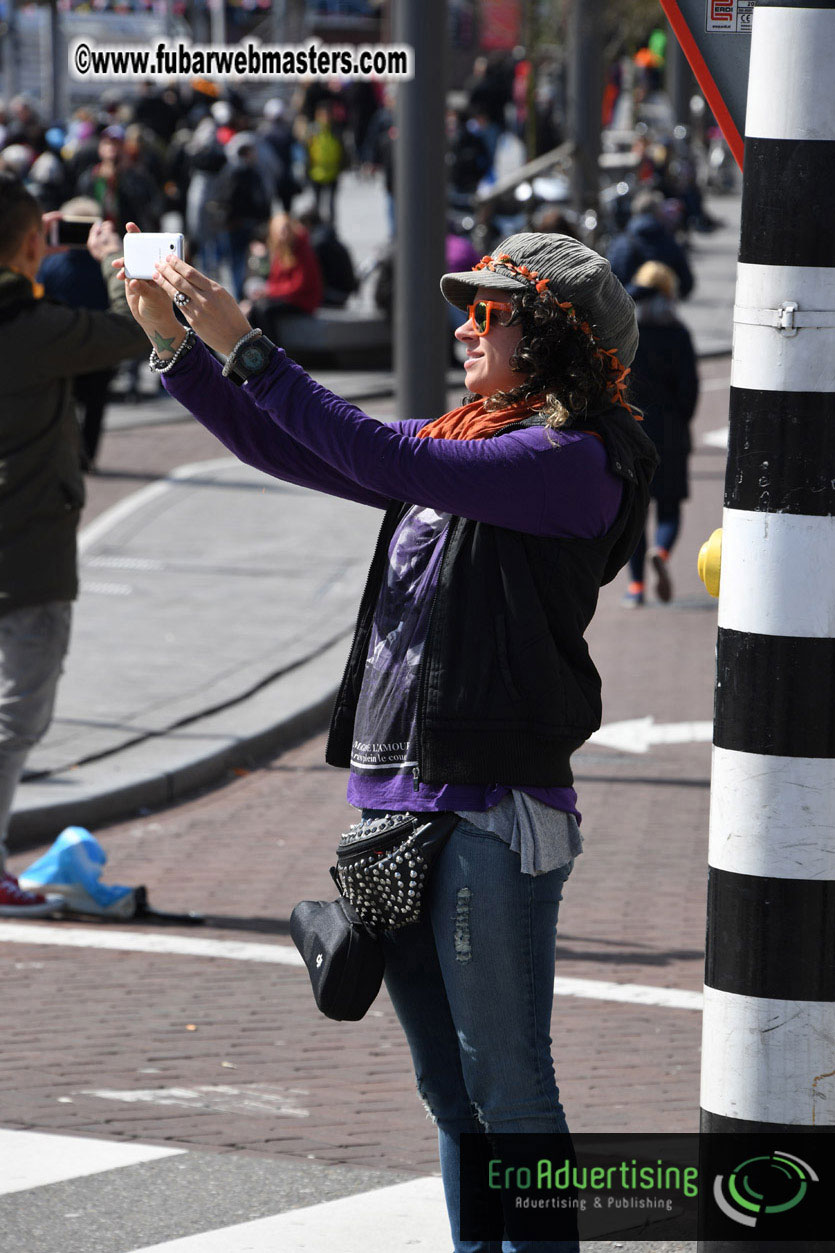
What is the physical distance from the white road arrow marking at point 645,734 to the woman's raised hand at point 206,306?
19.4ft

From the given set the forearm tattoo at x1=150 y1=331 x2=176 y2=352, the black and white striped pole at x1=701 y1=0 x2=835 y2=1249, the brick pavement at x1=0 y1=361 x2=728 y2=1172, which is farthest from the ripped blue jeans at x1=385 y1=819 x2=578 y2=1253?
the brick pavement at x1=0 y1=361 x2=728 y2=1172

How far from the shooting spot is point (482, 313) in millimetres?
3240

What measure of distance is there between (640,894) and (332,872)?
350cm

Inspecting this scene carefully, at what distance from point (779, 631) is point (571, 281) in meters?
0.65

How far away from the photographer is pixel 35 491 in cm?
607

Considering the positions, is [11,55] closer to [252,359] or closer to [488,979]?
[252,359]

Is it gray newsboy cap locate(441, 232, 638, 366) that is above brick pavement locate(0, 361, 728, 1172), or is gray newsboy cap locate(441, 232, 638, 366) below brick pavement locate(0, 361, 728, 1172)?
above

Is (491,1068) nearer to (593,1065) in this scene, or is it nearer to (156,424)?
(593,1065)

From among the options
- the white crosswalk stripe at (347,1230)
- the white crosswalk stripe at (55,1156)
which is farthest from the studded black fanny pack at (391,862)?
the white crosswalk stripe at (55,1156)

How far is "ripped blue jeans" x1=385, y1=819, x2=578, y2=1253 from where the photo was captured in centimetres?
317

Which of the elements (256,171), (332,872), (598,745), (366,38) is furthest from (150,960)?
(366,38)

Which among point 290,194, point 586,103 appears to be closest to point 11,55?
point 290,194

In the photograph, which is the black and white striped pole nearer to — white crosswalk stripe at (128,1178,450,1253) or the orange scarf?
the orange scarf

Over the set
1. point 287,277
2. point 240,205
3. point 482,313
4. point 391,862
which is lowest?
point 287,277
